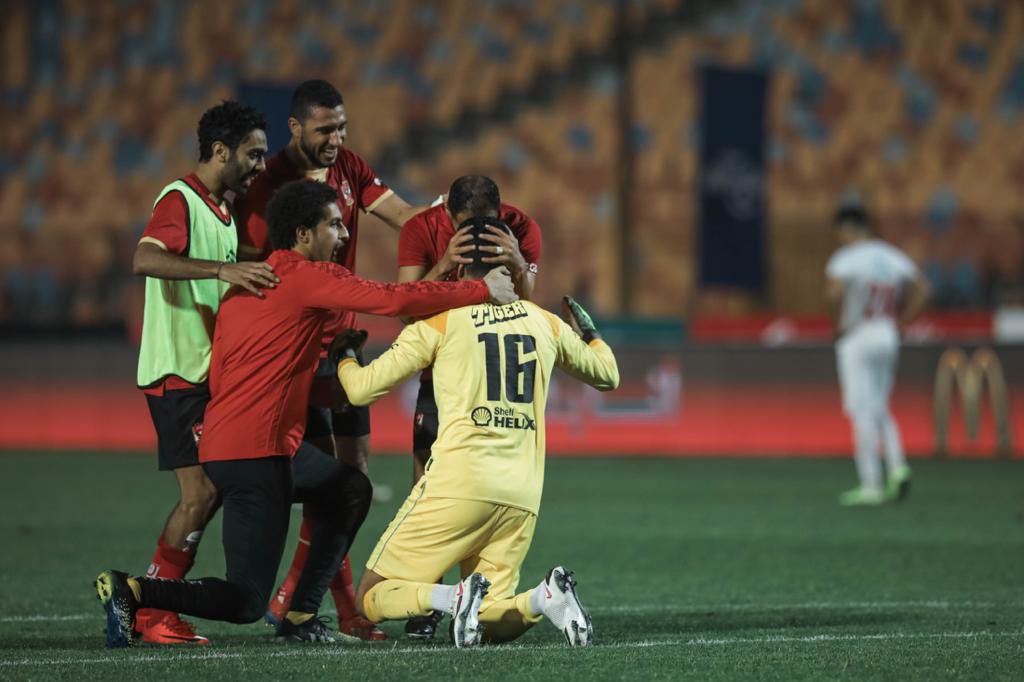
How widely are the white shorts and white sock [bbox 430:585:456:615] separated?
24.7ft

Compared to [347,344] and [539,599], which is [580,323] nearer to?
[347,344]

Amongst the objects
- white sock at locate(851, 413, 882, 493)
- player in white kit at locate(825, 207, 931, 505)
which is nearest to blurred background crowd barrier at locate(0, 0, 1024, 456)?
player in white kit at locate(825, 207, 931, 505)

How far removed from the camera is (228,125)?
6.22m

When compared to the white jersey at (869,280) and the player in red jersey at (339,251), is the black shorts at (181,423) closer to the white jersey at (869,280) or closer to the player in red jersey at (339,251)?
the player in red jersey at (339,251)

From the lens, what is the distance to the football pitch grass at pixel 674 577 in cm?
Answer: 539

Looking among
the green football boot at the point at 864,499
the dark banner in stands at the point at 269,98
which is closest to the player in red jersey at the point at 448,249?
the green football boot at the point at 864,499

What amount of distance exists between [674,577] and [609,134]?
18.3 metres

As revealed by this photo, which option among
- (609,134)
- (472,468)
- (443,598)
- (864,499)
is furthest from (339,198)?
(609,134)

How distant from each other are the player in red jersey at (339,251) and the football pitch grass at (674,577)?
0.32 metres

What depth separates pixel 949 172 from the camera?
25.3 m

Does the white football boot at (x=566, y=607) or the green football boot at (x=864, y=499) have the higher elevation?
the white football boot at (x=566, y=607)

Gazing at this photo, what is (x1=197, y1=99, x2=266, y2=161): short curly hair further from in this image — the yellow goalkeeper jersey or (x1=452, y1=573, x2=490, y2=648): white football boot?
(x1=452, y1=573, x2=490, y2=648): white football boot

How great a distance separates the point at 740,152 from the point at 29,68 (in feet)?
46.3

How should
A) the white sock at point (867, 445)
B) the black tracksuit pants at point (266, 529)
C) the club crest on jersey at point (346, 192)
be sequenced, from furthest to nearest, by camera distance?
1. the white sock at point (867, 445)
2. the club crest on jersey at point (346, 192)
3. the black tracksuit pants at point (266, 529)
